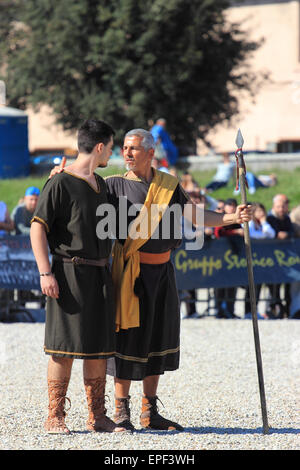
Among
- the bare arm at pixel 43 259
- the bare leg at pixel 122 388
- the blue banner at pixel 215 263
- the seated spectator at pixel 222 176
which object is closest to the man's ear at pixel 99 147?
the bare arm at pixel 43 259

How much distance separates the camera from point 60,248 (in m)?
5.50

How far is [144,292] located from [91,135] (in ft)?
3.44

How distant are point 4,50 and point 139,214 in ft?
84.4

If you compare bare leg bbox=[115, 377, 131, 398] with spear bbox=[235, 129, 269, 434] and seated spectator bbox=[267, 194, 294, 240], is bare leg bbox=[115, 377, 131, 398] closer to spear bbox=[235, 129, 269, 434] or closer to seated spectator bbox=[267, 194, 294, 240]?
spear bbox=[235, 129, 269, 434]

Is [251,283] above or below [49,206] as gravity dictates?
below

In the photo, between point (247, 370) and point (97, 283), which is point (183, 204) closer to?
point (97, 283)

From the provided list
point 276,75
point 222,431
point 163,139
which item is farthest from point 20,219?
point 276,75

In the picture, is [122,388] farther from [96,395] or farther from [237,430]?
[237,430]

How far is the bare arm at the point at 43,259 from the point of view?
211 inches


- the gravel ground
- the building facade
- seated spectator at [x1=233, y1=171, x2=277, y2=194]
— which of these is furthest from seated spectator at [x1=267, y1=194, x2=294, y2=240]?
the building facade

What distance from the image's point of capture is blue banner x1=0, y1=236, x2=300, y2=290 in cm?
1145

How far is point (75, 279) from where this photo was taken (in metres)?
5.44

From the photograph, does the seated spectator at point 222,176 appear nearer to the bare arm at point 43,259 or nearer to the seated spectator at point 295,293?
the seated spectator at point 295,293

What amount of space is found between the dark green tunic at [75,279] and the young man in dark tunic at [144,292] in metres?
Answer: 0.24
